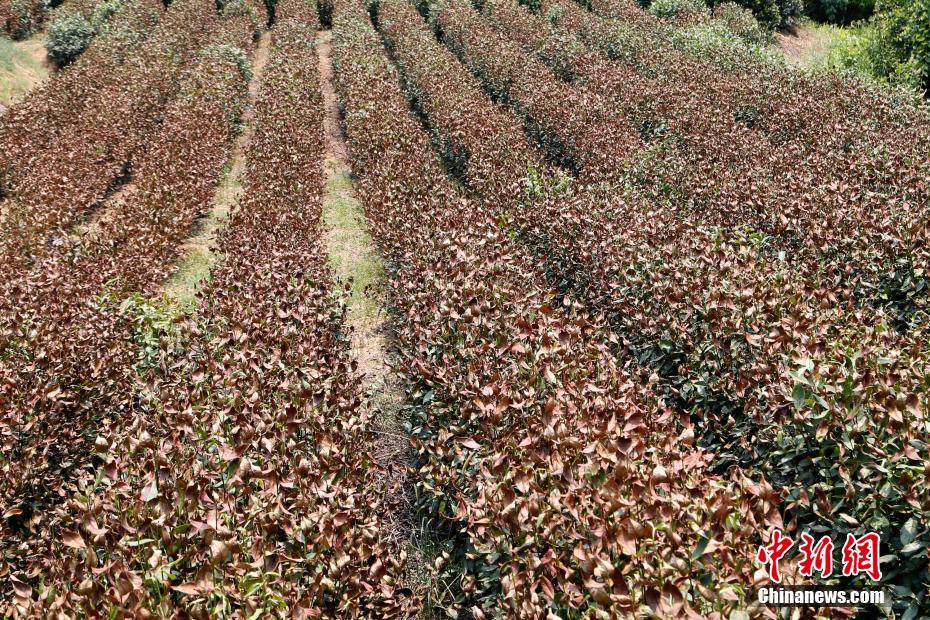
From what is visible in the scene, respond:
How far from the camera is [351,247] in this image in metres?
10.6

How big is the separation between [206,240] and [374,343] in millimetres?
4616

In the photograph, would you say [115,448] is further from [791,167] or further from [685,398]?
[791,167]

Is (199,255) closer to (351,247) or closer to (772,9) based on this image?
(351,247)

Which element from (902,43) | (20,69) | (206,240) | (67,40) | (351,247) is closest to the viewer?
(351,247)

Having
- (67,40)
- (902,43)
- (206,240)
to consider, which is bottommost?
(206,240)

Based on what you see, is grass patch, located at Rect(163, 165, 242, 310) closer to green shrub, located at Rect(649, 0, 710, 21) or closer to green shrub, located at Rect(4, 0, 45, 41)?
green shrub, located at Rect(649, 0, 710, 21)

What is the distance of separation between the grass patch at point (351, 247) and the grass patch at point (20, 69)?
9.60m

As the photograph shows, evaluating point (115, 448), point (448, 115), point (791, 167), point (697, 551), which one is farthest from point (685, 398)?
point (448, 115)

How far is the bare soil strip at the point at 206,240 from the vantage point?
920cm

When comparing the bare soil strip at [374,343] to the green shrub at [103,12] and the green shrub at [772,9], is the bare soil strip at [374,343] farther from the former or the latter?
the green shrub at [772,9]

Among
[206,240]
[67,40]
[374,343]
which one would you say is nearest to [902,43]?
[374,343]

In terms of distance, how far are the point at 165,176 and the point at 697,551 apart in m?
10.8

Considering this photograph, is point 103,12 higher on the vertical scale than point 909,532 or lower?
lower

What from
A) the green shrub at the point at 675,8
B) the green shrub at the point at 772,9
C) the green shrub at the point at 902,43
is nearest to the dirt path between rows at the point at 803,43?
the green shrub at the point at 772,9
